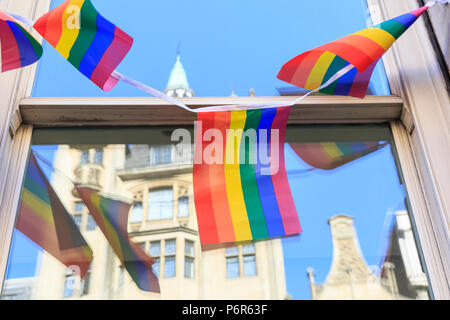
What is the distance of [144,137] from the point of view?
1931 mm

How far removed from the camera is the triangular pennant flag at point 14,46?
1590 mm

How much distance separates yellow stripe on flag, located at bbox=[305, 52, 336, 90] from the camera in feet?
5.70

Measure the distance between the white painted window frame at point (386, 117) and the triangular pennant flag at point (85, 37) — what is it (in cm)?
21

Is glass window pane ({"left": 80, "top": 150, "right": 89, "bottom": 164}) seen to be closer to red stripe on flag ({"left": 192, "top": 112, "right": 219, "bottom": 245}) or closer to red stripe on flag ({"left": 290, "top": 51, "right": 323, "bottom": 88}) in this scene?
red stripe on flag ({"left": 192, "top": 112, "right": 219, "bottom": 245})

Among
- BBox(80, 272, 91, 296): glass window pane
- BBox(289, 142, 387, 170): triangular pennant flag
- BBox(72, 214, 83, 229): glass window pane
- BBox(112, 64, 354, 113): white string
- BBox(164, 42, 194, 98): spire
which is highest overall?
BBox(164, 42, 194, 98): spire

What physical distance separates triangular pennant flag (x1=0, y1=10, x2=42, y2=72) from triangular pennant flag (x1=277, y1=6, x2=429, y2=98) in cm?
99

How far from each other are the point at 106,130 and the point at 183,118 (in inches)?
14.0

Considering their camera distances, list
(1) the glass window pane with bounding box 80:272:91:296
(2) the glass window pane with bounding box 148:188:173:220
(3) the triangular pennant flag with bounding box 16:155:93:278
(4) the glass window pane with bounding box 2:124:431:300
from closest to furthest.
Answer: (3) the triangular pennant flag with bounding box 16:155:93:278 → (4) the glass window pane with bounding box 2:124:431:300 → (1) the glass window pane with bounding box 80:272:91:296 → (2) the glass window pane with bounding box 148:188:173:220

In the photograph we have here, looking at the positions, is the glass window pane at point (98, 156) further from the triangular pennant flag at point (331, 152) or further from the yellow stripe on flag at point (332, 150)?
the yellow stripe on flag at point (332, 150)

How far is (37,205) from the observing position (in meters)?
1.79

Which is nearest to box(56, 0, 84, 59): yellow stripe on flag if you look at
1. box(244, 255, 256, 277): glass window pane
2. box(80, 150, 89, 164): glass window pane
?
box(80, 150, 89, 164): glass window pane

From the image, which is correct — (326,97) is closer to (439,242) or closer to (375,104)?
(375,104)

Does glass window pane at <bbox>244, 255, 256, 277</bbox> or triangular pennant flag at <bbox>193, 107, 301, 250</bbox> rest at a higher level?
glass window pane at <bbox>244, 255, 256, 277</bbox>
